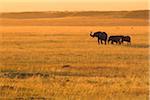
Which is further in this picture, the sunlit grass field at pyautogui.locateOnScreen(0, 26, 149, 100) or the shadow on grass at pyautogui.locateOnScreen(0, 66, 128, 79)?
the shadow on grass at pyautogui.locateOnScreen(0, 66, 128, 79)

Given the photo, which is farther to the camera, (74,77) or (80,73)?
(80,73)

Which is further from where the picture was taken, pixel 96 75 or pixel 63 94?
pixel 96 75

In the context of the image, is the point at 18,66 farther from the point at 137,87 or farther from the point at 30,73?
the point at 137,87

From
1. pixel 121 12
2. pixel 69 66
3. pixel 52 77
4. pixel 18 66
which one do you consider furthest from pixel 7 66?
pixel 121 12

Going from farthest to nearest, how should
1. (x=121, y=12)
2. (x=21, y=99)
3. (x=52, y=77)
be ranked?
(x=121, y=12) < (x=52, y=77) < (x=21, y=99)

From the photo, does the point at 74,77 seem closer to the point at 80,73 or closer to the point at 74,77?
the point at 74,77

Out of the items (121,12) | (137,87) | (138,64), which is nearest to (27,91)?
(137,87)

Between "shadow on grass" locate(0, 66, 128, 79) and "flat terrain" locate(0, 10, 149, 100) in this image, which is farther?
"shadow on grass" locate(0, 66, 128, 79)

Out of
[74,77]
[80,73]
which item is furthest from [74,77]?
[80,73]

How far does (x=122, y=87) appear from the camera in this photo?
12391mm

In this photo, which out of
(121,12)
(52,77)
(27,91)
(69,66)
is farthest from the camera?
(121,12)

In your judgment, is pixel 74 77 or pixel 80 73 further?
pixel 80 73

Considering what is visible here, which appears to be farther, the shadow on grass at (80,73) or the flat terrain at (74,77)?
the shadow on grass at (80,73)

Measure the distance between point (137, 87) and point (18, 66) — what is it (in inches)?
226
